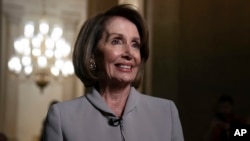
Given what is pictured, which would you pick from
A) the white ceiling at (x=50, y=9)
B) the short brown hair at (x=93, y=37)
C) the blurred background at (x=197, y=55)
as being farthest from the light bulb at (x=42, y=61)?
the short brown hair at (x=93, y=37)

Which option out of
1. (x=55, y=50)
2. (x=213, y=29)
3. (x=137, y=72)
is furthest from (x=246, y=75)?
(x=55, y=50)

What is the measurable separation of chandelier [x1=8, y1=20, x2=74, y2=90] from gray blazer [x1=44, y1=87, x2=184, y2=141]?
21.3 ft

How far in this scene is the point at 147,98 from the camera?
148 cm

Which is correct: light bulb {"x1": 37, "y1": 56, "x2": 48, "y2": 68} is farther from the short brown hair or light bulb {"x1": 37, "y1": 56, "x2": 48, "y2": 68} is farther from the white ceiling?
the short brown hair

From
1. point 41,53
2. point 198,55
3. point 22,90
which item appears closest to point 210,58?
point 198,55

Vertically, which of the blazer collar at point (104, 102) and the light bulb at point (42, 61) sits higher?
the blazer collar at point (104, 102)

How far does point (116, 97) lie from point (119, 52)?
0.14m

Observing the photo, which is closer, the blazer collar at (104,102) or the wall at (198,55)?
the blazer collar at (104,102)

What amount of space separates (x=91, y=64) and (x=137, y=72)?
0.15 metres

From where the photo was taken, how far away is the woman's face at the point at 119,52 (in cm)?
136

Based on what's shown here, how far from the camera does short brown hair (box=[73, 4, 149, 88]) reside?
4.72ft

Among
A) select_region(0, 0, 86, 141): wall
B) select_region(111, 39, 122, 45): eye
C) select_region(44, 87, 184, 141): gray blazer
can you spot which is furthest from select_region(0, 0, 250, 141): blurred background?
select_region(0, 0, 86, 141): wall

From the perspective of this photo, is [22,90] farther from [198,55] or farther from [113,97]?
[113,97]

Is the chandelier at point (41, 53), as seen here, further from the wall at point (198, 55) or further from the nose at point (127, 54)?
the nose at point (127, 54)
